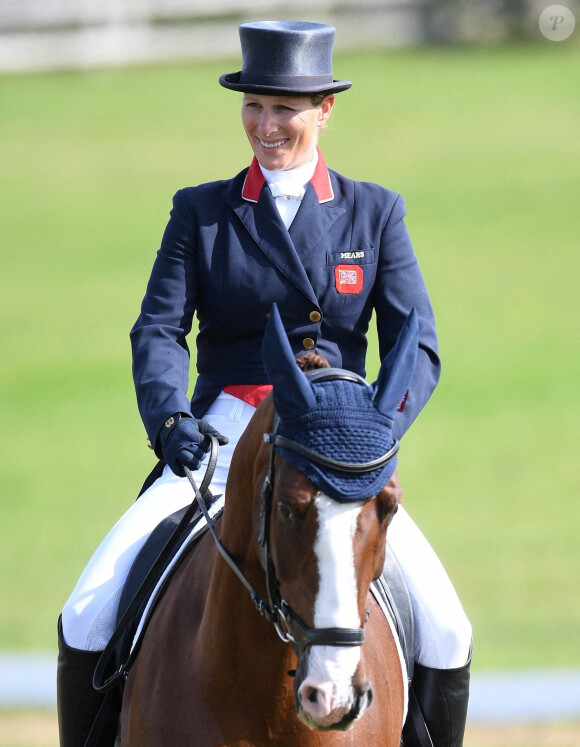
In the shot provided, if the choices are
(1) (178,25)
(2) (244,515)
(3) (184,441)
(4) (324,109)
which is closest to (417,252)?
(1) (178,25)

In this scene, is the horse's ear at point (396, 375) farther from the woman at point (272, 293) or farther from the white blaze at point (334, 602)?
the woman at point (272, 293)

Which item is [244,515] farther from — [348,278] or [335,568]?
[348,278]

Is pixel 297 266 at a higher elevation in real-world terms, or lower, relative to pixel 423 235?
lower

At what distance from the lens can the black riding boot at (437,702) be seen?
15.1 ft

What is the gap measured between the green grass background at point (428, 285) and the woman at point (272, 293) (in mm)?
5149

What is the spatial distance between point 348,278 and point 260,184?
1.49ft

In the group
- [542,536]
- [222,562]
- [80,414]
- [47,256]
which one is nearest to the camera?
[222,562]

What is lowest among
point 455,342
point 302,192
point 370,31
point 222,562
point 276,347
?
point 222,562

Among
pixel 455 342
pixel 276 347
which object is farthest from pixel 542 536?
pixel 276 347

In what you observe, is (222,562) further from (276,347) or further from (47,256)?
(47,256)

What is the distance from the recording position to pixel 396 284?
4516 millimetres

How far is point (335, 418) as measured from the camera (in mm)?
3283

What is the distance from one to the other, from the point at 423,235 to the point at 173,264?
22977mm

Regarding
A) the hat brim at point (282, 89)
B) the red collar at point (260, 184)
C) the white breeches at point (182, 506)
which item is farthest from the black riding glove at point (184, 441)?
the hat brim at point (282, 89)
